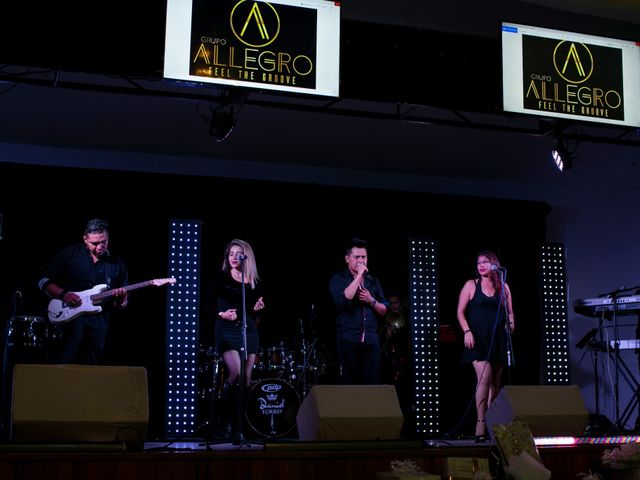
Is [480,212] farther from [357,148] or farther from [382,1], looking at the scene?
[382,1]

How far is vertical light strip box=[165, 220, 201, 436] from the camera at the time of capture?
25.8 ft

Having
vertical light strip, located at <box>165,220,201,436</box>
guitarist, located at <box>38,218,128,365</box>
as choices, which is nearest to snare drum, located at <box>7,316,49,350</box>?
guitarist, located at <box>38,218,128,365</box>

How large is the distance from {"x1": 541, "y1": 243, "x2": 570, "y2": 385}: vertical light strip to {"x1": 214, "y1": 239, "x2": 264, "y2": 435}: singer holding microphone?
3.75m

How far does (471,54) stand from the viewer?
6453 mm

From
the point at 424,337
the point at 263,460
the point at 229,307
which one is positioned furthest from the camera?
the point at 424,337

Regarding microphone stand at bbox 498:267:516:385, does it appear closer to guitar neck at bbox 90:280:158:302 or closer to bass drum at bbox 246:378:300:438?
bass drum at bbox 246:378:300:438

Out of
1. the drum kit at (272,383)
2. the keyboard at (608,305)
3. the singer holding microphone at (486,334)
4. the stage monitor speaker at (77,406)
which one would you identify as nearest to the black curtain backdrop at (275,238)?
the drum kit at (272,383)

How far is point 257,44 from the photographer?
5383 millimetres

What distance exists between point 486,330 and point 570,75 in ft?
8.91

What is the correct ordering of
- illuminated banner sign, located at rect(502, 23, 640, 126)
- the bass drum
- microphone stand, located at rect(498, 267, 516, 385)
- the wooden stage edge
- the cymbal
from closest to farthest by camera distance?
the wooden stage edge < illuminated banner sign, located at rect(502, 23, 640, 126) < microphone stand, located at rect(498, 267, 516, 385) < the bass drum < the cymbal

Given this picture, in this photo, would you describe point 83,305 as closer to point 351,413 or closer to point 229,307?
point 229,307

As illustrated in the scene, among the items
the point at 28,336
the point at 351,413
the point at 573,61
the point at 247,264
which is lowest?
the point at 351,413

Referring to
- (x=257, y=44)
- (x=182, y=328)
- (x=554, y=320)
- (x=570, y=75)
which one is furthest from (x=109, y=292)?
(x=554, y=320)

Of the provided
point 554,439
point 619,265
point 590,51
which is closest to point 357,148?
point 590,51
